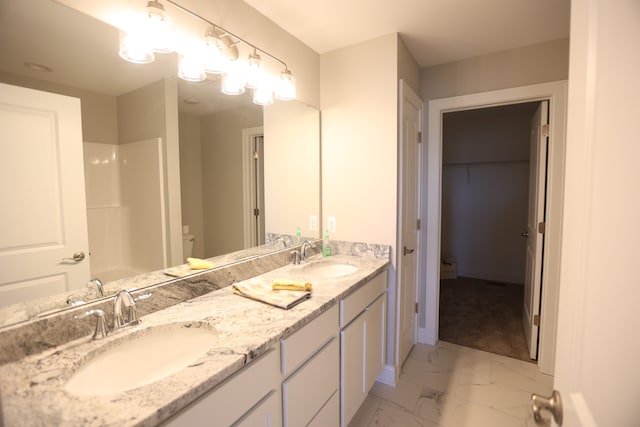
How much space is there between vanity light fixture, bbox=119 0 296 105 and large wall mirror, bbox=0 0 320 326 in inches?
1.8

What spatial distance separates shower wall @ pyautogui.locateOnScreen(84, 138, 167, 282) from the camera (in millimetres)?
1091


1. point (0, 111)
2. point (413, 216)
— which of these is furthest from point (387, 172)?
point (0, 111)

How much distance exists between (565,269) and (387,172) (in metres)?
1.45

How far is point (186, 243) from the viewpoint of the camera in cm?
144

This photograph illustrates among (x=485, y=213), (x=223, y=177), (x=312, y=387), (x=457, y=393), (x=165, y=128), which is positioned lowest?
(x=457, y=393)

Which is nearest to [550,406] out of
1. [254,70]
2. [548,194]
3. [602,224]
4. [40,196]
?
[602,224]

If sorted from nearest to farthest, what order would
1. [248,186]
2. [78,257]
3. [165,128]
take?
[78,257] → [165,128] → [248,186]

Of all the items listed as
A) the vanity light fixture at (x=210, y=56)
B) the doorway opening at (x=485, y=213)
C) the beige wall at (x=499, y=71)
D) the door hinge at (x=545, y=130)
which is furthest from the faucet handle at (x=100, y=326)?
the doorway opening at (x=485, y=213)

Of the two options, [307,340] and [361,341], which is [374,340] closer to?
[361,341]

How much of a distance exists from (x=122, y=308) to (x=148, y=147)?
65 centimetres

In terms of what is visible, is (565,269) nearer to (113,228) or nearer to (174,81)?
(113,228)

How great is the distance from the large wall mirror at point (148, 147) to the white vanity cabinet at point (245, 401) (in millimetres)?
645

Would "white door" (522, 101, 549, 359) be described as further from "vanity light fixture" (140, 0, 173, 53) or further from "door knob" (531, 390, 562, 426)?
"vanity light fixture" (140, 0, 173, 53)

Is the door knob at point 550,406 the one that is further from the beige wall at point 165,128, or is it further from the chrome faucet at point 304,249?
the chrome faucet at point 304,249
